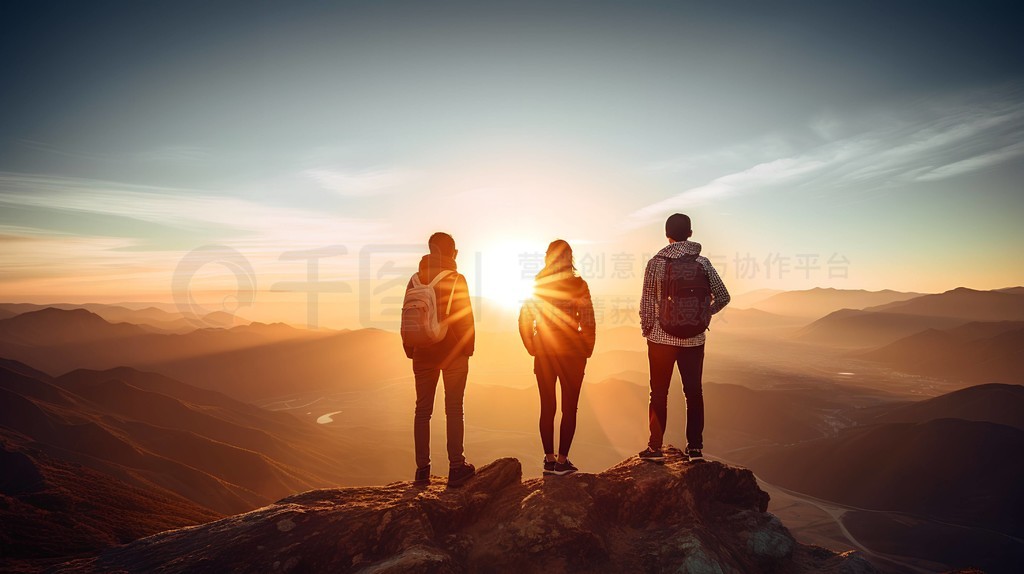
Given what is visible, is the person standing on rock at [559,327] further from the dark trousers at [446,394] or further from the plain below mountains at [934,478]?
the plain below mountains at [934,478]

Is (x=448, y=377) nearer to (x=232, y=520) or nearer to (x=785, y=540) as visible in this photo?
(x=232, y=520)

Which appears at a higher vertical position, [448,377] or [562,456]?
[448,377]

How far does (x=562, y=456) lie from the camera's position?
741cm

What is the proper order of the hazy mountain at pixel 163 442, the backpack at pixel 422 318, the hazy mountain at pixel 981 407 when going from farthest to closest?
the hazy mountain at pixel 981 407 < the hazy mountain at pixel 163 442 < the backpack at pixel 422 318

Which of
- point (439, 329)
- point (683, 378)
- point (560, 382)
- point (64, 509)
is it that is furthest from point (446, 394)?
point (64, 509)

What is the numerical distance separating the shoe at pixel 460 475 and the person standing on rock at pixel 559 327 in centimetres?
161

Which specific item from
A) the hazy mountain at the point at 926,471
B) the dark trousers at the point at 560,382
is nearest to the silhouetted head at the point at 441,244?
the dark trousers at the point at 560,382

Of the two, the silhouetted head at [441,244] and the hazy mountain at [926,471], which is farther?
the hazy mountain at [926,471]

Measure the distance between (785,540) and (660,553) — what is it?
282 centimetres

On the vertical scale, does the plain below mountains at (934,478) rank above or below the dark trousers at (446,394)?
below

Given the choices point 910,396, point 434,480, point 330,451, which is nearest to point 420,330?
point 434,480

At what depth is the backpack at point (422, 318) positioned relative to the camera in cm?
652

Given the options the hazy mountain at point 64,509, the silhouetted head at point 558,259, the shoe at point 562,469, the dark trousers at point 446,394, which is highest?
the silhouetted head at point 558,259

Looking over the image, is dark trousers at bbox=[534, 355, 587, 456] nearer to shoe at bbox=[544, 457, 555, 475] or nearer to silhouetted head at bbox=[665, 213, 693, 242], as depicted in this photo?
shoe at bbox=[544, 457, 555, 475]
